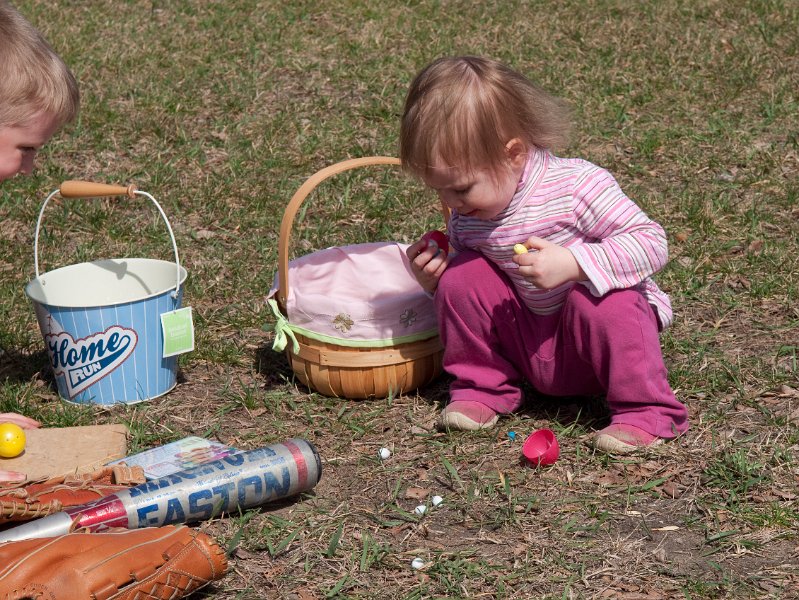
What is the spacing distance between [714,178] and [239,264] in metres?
2.37

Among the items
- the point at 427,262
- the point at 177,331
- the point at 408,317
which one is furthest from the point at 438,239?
the point at 177,331

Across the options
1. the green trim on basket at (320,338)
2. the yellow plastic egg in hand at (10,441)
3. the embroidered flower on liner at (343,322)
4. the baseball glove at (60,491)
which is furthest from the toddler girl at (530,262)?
the yellow plastic egg in hand at (10,441)

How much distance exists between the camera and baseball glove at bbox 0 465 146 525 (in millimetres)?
2555

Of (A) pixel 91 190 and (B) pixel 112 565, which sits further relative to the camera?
(A) pixel 91 190

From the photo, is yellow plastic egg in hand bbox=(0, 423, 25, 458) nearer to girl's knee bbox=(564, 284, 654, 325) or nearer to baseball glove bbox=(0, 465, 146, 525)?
baseball glove bbox=(0, 465, 146, 525)

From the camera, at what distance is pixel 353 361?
327 cm

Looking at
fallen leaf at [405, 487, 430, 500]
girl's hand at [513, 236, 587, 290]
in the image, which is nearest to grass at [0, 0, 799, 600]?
fallen leaf at [405, 487, 430, 500]

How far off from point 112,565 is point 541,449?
4.15 ft

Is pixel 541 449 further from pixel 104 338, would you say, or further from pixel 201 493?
pixel 104 338

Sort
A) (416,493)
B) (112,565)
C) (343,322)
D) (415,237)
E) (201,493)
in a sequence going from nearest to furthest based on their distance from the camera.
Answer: (112,565), (201,493), (416,493), (343,322), (415,237)

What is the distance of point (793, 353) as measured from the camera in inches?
138

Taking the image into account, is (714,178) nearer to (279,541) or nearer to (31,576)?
(279,541)

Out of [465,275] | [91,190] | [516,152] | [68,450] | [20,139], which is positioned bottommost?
[68,450]

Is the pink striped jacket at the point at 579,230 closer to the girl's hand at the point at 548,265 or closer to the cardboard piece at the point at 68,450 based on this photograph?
the girl's hand at the point at 548,265
